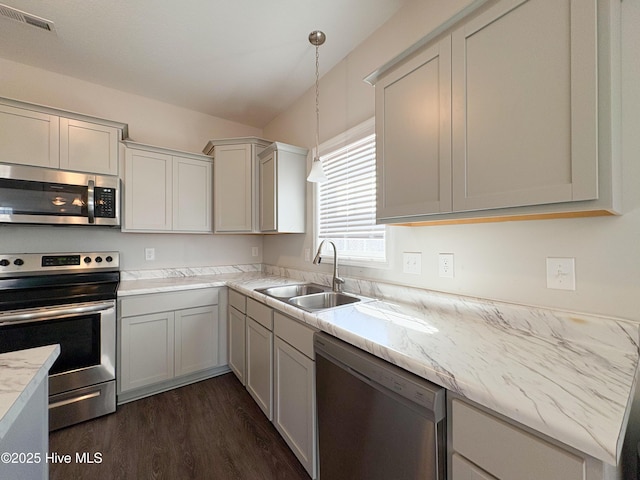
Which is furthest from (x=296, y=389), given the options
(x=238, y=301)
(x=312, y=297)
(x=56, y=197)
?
(x=56, y=197)

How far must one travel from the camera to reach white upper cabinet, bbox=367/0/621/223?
753 millimetres

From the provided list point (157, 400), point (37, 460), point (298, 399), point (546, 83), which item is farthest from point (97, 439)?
point (546, 83)

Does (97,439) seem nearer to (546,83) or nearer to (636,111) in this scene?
(546,83)

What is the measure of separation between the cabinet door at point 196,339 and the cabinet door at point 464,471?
86.8 inches

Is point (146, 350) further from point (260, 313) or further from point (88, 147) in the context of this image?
point (88, 147)

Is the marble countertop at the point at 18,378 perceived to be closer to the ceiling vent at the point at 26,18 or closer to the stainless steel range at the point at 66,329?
the stainless steel range at the point at 66,329

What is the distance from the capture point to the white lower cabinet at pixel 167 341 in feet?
6.91

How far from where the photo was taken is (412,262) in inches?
62.3

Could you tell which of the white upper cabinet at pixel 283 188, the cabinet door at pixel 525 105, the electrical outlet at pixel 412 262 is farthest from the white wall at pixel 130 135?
the cabinet door at pixel 525 105

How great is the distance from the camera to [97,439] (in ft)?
5.73

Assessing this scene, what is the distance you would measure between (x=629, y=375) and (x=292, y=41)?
8.05ft

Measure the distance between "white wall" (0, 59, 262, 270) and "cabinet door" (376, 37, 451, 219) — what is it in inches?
92.6

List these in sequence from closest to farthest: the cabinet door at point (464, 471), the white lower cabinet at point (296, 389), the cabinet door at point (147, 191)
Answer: the cabinet door at point (464, 471), the white lower cabinet at point (296, 389), the cabinet door at point (147, 191)

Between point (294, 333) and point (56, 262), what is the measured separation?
2.25 meters
